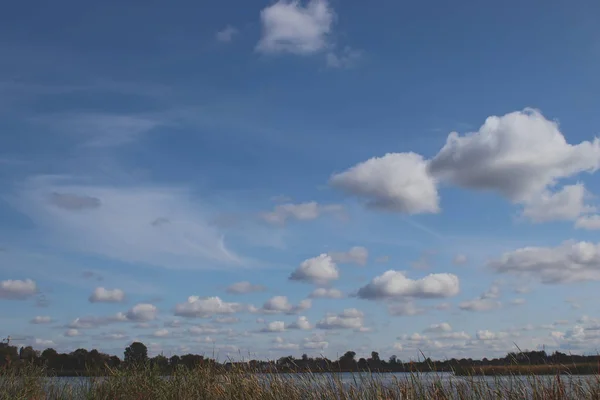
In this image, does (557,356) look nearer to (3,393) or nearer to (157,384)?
(157,384)

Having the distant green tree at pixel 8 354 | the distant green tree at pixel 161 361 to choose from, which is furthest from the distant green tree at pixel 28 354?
the distant green tree at pixel 161 361

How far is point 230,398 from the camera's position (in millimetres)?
14344

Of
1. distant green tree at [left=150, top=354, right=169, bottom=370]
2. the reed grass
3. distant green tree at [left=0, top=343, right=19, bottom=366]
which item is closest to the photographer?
the reed grass

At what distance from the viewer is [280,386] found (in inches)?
552

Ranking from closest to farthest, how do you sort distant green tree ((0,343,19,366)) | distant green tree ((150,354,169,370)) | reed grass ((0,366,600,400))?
reed grass ((0,366,600,400)) → distant green tree ((150,354,169,370)) → distant green tree ((0,343,19,366))

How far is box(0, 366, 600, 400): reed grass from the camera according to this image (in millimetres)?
10883

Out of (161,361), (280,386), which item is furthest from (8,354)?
(280,386)

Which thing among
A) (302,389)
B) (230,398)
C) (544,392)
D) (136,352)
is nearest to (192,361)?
(136,352)

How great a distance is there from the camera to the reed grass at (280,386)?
10883 mm

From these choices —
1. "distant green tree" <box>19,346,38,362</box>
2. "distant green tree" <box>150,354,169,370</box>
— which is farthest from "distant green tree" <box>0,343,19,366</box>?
"distant green tree" <box>150,354,169,370</box>

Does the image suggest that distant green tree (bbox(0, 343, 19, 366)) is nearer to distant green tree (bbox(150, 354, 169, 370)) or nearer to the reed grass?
the reed grass

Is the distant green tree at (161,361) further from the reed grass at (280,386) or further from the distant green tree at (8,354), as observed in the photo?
the distant green tree at (8,354)

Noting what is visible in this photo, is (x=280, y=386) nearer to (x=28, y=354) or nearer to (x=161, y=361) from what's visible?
(x=161, y=361)

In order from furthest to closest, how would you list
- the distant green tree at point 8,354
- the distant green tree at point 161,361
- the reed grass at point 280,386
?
the distant green tree at point 8,354, the distant green tree at point 161,361, the reed grass at point 280,386
